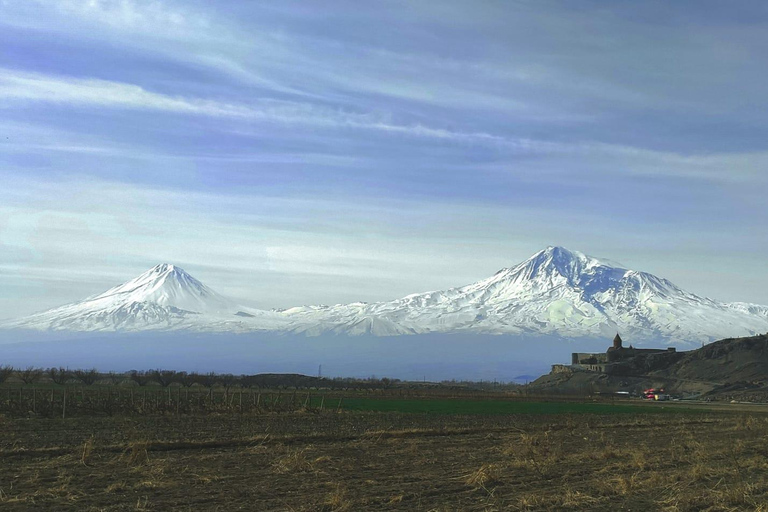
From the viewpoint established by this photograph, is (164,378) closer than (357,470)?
No

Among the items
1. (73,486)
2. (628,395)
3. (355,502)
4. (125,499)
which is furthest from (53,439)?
(628,395)

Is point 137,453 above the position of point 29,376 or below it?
below

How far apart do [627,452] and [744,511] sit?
415 inches

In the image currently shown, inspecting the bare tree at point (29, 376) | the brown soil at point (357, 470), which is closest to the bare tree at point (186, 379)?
the bare tree at point (29, 376)

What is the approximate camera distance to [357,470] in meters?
21.0

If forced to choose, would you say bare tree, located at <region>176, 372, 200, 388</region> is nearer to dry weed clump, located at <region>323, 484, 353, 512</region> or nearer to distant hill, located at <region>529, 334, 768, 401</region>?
distant hill, located at <region>529, 334, 768, 401</region>

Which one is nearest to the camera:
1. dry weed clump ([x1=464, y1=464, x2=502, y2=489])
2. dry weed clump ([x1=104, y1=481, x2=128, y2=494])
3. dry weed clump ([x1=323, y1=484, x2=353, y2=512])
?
dry weed clump ([x1=323, y1=484, x2=353, y2=512])

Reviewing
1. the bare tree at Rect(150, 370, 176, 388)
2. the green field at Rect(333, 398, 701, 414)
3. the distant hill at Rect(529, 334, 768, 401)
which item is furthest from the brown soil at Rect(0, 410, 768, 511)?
→ the distant hill at Rect(529, 334, 768, 401)

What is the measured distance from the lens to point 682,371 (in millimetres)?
149250

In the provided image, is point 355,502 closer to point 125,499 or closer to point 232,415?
point 125,499

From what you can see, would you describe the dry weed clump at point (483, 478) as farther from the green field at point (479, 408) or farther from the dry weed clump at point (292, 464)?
the green field at point (479, 408)

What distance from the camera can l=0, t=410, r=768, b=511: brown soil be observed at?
52.5 ft

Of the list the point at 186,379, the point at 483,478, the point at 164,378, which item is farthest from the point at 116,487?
the point at 164,378

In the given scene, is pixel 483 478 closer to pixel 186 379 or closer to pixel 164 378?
pixel 186 379
